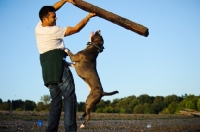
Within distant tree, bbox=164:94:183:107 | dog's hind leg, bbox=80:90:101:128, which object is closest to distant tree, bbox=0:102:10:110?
distant tree, bbox=164:94:183:107

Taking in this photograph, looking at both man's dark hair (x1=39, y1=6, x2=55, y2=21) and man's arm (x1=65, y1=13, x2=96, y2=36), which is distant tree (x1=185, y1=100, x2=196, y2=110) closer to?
man's arm (x1=65, y1=13, x2=96, y2=36)

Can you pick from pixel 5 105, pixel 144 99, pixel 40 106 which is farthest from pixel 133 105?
pixel 5 105

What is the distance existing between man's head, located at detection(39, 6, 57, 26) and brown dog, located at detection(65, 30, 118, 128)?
1005 mm

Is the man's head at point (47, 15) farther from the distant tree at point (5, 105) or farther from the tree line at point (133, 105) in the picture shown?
the distant tree at point (5, 105)

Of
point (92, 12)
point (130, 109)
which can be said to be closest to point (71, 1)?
point (92, 12)

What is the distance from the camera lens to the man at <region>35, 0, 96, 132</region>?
4.77 m

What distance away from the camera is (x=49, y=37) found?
15.9ft

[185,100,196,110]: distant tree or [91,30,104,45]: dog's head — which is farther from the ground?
[91,30,104,45]: dog's head

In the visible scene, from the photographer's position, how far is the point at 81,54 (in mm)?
5844

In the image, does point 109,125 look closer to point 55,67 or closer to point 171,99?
point 55,67

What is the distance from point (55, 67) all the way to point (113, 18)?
4.80 ft

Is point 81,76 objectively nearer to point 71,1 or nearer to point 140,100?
point 71,1

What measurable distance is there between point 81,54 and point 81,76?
0.47 m

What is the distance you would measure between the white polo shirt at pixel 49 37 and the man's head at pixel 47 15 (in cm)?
12
